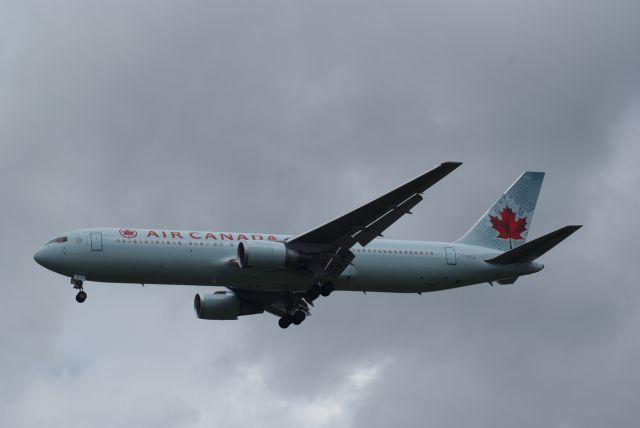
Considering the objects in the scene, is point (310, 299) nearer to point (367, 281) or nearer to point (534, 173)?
point (367, 281)

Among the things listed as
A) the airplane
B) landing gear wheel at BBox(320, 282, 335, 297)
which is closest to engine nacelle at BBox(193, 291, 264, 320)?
the airplane

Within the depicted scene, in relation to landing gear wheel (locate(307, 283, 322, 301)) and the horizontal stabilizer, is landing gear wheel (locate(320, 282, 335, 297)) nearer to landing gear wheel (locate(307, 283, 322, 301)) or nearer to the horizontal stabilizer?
landing gear wheel (locate(307, 283, 322, 301))

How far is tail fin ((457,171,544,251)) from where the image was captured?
58.8m

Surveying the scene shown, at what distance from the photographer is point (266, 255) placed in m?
50.7

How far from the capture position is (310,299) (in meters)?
54.2

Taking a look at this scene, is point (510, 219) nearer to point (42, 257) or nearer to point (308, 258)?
point (308, 258)

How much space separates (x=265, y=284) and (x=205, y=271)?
318 cm

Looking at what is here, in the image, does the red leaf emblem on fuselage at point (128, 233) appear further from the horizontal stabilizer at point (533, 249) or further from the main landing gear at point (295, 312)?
the horizontal stabilizer at point (533, 249)

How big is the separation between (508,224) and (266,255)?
15.5 m

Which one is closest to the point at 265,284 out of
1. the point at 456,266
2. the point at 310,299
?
the point at 310,299

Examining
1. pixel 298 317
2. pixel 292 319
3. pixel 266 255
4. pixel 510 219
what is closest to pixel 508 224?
pixel 510 219

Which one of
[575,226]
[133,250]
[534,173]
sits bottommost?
[575,226]

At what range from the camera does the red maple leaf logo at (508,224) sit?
5956 cm

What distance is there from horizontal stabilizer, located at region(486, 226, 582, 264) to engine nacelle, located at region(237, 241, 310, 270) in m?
10.8
